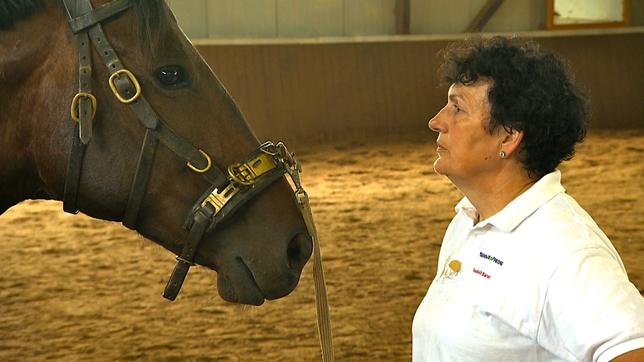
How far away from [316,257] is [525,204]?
1.61 feet

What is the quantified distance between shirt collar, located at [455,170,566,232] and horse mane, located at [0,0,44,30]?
3.35ft

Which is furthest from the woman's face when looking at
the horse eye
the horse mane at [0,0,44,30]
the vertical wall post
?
the vertical wall post

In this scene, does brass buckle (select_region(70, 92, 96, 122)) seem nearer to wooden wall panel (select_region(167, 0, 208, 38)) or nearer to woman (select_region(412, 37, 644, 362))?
woman (select_region(412, 37, 644, 362))

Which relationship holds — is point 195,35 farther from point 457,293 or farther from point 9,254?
point 457,293

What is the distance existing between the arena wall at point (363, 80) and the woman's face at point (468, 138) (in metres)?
7.39

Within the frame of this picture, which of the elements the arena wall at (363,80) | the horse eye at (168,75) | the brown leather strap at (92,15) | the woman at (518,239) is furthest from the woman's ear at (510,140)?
the arena wall at (363,80)

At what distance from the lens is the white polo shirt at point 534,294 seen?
1628 millimetres

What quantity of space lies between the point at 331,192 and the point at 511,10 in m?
4.80

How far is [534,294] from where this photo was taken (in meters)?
1.73

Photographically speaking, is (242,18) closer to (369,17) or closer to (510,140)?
(369,17)

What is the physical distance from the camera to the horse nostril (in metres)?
1.98

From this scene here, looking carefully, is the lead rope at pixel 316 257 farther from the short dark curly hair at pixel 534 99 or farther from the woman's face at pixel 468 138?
the short dark curly hair at pixel 534 99

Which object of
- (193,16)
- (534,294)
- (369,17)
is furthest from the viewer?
(369,17)

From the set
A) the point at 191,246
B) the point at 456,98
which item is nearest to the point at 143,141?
the point at 191,246
